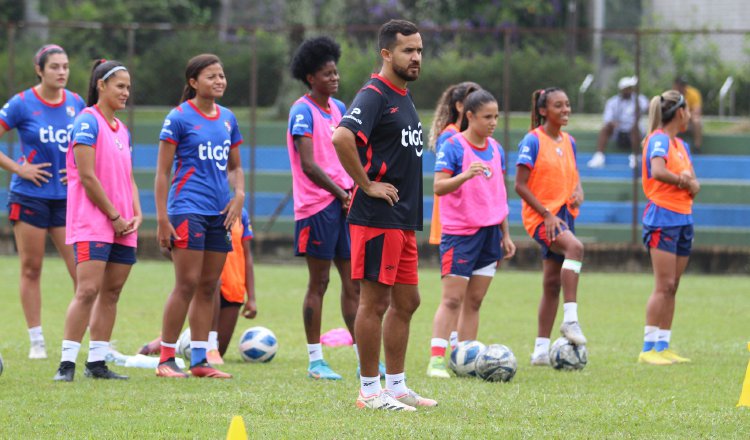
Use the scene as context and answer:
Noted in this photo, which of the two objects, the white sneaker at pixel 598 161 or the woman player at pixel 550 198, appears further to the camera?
the white sneaker at pixel 598 161

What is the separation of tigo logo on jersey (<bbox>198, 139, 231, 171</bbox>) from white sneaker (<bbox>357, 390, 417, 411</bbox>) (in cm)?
232

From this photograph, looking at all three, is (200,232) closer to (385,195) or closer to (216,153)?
(216,153)

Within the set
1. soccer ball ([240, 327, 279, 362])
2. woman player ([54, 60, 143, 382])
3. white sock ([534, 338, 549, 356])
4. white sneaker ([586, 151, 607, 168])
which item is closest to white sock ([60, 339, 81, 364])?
woman player ([54, 60, 143, 382])

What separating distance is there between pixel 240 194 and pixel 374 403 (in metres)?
2.35

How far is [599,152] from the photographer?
22406 millimetres

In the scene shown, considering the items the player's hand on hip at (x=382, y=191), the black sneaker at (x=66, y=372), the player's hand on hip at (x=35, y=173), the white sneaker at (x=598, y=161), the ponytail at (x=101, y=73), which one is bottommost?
the black sneaker at (x=66, y=372)

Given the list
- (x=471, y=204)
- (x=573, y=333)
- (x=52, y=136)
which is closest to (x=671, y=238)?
(x=573, y=333)

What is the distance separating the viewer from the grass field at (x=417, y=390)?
6590 mm

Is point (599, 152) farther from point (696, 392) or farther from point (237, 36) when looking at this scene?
point (696, 392)

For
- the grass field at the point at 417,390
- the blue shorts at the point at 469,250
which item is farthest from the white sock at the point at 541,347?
the blue shorts at the point at 469,250

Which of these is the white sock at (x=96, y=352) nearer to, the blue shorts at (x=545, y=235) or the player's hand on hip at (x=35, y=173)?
the player's hand on hip at (x=35, y=173)

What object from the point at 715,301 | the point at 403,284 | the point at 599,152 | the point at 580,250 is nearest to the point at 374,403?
the point at 403,284

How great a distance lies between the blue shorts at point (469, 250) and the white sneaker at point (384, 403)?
7.47 feet

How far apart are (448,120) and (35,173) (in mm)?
3314
